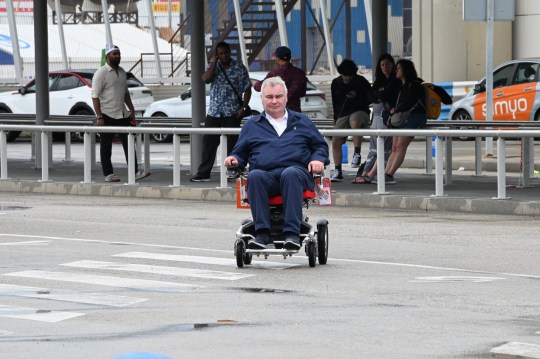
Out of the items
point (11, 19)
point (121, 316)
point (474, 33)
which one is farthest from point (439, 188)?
point (11, 19)

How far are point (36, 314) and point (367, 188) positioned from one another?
415 inches

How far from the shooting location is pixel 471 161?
26.3 meters

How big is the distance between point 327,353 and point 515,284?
3.27 metres

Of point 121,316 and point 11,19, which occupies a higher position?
point 11,19

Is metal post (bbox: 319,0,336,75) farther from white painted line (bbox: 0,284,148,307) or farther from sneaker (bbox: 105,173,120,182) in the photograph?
white painted line (bbox: 0,284,148,307)

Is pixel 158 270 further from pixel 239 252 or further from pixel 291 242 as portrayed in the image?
pixel 291 242

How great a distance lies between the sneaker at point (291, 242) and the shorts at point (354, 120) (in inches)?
367

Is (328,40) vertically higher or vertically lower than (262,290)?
higher

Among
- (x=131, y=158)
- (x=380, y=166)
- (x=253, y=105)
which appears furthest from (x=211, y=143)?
(x=253, y=105)

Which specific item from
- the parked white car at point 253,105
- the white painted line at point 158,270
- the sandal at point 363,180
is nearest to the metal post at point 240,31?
the parked white car at point 253,105

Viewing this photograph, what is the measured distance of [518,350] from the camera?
26.4 ft

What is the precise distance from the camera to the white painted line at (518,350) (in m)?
7.91

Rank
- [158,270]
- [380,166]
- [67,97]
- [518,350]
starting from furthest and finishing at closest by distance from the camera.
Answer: [67,97] → [380,166] → [158,270] → [518,350]

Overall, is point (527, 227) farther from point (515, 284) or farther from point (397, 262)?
point (515, 284)
